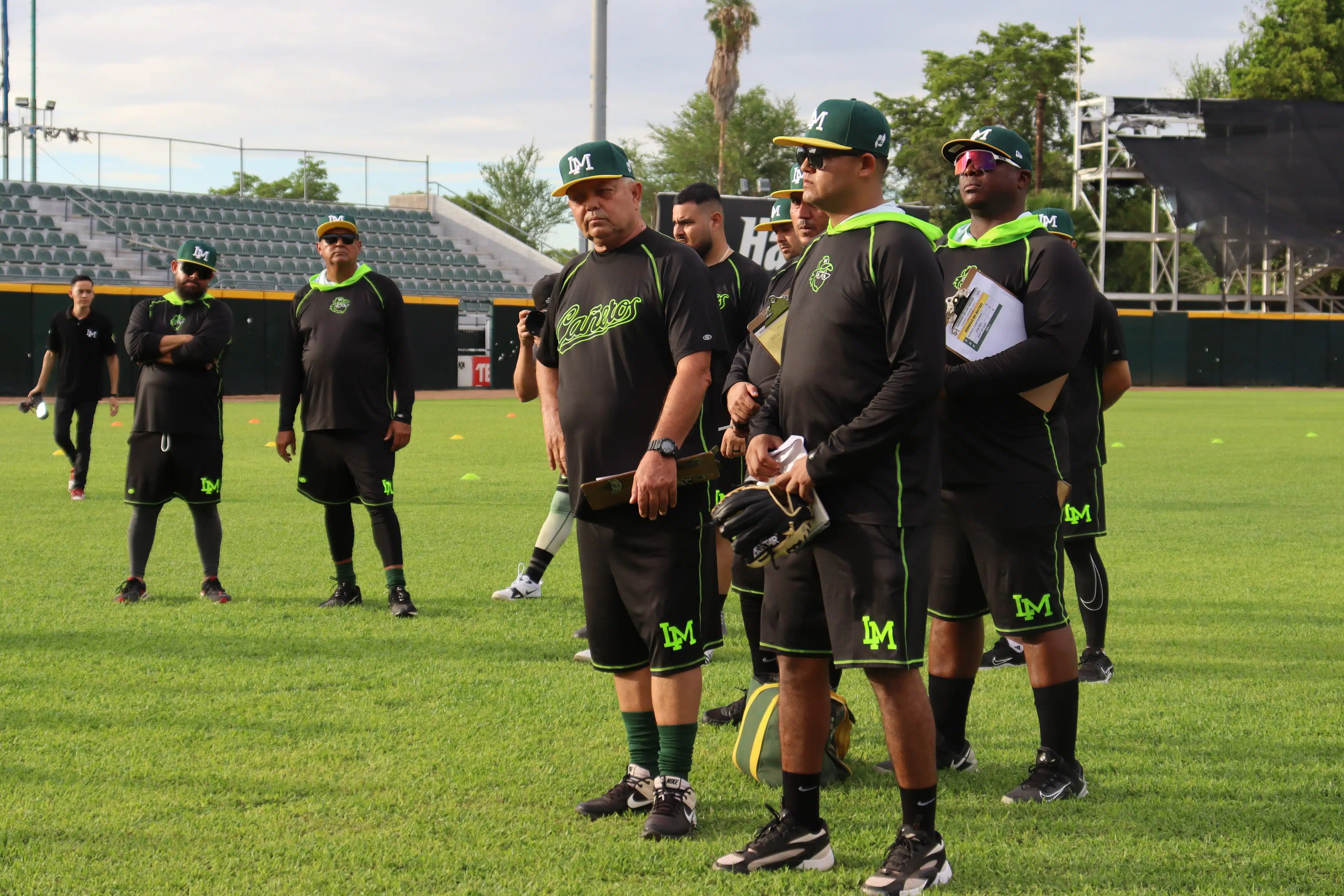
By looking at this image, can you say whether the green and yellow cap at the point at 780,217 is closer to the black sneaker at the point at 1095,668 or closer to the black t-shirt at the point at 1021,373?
the black t-shirt at the point at 1021,373

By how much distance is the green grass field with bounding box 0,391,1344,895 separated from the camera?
11.6 ft

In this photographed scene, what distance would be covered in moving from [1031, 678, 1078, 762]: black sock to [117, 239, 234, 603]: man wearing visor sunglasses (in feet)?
15.9

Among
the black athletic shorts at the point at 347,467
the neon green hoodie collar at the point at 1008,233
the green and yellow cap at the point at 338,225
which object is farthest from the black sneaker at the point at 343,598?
the neon green hoodie collar at the point at 1008,233

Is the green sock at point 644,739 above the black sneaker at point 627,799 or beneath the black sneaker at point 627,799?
above

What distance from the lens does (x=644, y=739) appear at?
4.17m

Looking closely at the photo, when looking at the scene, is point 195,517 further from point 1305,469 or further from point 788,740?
point 1305,469

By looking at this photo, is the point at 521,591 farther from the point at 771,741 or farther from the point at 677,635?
the point at 677,635

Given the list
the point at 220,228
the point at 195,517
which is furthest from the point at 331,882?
the point at 220,228

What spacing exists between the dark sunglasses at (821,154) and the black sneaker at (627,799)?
2.00m

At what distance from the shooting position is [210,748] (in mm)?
4586

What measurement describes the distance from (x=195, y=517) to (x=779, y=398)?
4.86 meters

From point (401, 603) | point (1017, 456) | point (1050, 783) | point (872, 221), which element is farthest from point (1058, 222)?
point (401, 603)

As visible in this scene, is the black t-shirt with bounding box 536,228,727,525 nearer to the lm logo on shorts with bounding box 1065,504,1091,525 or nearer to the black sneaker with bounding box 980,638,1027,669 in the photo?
the lm logo on shorts with bounding box 1065,504,1091,525

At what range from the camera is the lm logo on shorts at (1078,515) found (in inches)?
228
